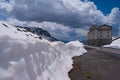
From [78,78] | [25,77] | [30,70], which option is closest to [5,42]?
[25,77]

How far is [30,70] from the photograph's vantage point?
6.71m

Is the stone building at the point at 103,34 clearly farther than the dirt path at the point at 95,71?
Yes

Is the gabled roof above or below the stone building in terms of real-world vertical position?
above

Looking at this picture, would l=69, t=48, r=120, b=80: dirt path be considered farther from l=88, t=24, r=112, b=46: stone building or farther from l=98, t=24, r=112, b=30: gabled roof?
l=98, t=24, r=112, b=30: gabled roof

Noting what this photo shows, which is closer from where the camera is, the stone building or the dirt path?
the dirt path

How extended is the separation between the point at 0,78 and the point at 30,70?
1.99 meters

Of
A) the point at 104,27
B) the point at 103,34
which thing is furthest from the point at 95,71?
the point at 104,27

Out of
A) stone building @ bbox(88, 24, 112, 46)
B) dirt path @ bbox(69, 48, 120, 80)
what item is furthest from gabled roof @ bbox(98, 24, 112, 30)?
dirt path @ bbox(69, 48, 120, 80)

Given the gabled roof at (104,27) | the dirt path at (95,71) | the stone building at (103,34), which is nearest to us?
the dirt path at (95,71)

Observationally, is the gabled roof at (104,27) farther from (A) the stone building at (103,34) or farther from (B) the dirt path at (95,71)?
(B) the dirt path at (95,71)

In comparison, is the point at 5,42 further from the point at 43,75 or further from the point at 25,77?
the point at 43,75

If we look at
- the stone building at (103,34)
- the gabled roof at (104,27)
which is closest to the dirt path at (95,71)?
the stone building at (103,34)

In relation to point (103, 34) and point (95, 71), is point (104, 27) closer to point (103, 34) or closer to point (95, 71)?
point (103, 34)

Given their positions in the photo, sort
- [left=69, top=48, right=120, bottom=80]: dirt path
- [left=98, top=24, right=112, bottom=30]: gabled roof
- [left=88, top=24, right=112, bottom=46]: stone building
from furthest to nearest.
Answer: [left=98, top=24, right=112, bottom=30]: gabled roof < [left=88, top=24, right=112, bottom=46]: stone building < [left=69, top=48, right=120, bottom=80]: dirt path
